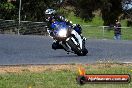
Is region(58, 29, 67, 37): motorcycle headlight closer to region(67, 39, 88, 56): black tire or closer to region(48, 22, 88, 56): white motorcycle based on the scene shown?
region(48, 22, 88, 56): white motorcycle

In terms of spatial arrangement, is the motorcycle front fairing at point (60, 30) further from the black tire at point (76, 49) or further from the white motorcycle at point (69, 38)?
the black tire at point (76, 49)

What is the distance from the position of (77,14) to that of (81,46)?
3921 centimetres

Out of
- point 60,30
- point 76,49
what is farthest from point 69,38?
point 60,30

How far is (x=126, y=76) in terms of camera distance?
15.4 ft

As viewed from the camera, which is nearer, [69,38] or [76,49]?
[69,38]

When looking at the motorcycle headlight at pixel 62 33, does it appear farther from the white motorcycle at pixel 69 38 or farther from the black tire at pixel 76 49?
the black tire at pixel 76 49

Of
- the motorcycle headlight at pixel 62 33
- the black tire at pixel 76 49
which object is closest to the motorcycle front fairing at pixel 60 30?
the motorcycle headlight at pixel 62 33

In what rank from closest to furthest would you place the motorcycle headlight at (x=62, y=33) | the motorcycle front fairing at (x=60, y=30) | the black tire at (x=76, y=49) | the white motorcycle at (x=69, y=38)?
the motorcycle front fairing at (x=60, y=30), the white motorcycle at (x=69, y=38), the motorcycle headlight at (x=62, y=33), the black tire at (x=76, y=49)

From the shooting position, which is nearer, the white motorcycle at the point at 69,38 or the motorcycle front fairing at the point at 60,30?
the motorcycle front fairing at the point at 60,30

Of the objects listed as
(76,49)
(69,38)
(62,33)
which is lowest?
(76,49)

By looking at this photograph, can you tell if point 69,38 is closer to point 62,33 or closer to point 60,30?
point 62,33

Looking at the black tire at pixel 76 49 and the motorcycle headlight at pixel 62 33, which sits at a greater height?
the motorcycle headlight at pixel 62 33

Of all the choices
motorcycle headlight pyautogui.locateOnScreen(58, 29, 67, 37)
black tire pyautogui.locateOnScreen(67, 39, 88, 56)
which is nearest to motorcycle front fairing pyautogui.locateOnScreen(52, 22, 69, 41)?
motorcycle headlight pyautogui.locateOnScreen(58, 29, 67, 37)

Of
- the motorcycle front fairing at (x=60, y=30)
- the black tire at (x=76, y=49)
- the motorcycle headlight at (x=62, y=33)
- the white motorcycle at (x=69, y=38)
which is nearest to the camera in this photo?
the motorcycle front fairing at (x=60, y=30)
